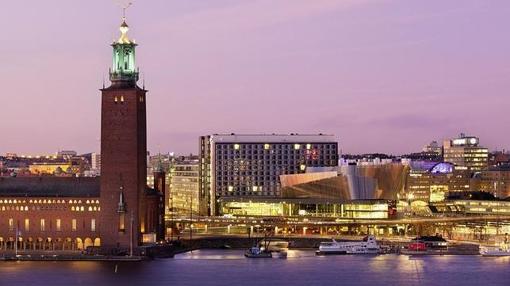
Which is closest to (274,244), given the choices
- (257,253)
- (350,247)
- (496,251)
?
(350,247)

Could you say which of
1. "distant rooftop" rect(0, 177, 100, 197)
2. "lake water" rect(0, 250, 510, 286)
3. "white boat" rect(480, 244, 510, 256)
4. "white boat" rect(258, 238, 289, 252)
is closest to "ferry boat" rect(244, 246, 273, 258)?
"lake water" rect(0, 250, 510, 286)

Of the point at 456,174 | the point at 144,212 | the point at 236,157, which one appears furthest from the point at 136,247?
the point at 456,174

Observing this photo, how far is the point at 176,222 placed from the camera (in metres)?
115

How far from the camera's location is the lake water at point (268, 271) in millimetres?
74250

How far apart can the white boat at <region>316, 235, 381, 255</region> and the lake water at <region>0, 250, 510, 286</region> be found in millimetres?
5265

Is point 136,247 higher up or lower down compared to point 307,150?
lower down

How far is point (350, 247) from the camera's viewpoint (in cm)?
10038

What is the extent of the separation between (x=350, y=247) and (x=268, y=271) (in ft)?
63.8

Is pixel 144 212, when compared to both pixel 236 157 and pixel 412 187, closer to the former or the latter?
pixel 236 157

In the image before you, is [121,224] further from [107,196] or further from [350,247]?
[350,247]

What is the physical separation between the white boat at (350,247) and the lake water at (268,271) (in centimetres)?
527

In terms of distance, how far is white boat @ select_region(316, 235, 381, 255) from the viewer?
324ft

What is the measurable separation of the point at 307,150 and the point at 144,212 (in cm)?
5473

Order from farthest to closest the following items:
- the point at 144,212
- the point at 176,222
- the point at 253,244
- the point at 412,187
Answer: the point at 412,187
the point at 176,222
the point at 253,244
the point at 144,212
